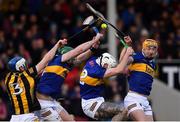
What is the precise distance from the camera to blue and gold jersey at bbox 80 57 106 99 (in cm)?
1565

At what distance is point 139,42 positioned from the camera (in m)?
22.2

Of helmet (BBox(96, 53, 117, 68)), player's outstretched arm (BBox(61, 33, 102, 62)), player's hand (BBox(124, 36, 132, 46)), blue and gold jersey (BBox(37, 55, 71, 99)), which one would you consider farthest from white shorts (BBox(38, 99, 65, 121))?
player's hand (BBox(124, 36, 132, 46))

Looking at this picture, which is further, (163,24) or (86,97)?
(163,24)

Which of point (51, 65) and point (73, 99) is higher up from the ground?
point (51, 65)

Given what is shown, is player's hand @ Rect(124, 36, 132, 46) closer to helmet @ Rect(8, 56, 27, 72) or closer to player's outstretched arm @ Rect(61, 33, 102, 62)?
player's outstretched arm @ Rect(61, 33, 102, 62)

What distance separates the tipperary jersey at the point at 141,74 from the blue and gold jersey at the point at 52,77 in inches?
51.0

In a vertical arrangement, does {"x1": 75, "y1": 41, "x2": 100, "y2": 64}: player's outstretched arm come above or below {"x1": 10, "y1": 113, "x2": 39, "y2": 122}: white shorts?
above

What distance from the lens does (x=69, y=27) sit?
914 inches

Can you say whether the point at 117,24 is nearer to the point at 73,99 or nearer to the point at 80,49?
the point at 73,99

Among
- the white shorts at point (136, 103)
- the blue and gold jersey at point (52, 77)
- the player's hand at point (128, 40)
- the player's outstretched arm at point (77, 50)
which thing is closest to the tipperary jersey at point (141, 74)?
the white shorts at point (136, 103)

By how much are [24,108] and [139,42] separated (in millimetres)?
7789

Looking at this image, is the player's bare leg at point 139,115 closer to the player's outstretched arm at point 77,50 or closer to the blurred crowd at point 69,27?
the player's outstretched arm at point 77,50

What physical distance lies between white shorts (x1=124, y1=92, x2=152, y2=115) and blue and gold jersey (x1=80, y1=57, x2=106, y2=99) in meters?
0.62

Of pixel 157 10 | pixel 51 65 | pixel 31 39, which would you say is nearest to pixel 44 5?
pixel 31 39
